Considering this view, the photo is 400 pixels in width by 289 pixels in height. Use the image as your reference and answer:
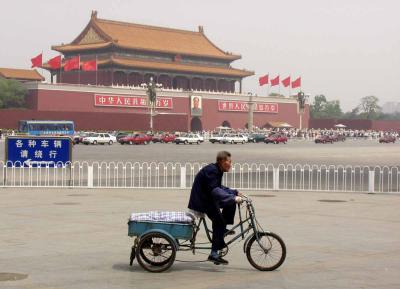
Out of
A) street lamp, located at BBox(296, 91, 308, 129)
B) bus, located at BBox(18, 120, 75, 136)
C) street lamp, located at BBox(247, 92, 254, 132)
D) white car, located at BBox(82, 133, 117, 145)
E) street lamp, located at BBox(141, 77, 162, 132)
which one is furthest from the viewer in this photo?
street lamp, located at BBox(296, 91, 308, 129)

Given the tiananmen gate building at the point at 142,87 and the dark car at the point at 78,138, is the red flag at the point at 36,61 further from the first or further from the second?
→ the dark car at the point at 78,138

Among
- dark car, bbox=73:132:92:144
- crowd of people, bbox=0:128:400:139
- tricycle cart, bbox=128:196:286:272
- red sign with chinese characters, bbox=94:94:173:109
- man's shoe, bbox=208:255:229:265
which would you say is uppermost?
red sign with chinese characters, bbox=94:94:173:109

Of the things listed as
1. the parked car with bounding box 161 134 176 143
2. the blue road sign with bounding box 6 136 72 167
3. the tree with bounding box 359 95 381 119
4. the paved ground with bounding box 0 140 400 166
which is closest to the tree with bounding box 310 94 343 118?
the tree with bounding box 359 95 381 119

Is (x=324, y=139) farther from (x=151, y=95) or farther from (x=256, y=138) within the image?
(x=151, y=95)

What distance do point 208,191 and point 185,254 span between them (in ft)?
4.22

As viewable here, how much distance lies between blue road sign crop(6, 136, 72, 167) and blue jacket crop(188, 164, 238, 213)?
1282 cm

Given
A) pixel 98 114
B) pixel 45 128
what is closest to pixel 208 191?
pixel 45 128

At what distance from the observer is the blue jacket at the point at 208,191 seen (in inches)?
329

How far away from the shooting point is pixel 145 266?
27.0 ft

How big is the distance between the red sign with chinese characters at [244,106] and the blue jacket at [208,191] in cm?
8453

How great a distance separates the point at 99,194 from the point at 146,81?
72.5 meters

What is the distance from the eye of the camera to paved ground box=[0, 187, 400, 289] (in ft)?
25.3

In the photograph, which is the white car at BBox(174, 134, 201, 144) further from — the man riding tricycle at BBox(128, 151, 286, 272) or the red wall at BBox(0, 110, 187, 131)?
the man riding tricycle at BBox(128, 151, 286, 272)

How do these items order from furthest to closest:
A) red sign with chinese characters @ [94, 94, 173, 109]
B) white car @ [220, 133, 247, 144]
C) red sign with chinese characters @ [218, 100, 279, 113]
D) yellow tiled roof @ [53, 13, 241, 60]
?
red sign with chinese characters @ [218, 100, 279, 113] → yellow tiled roof @ [53, 13, 241, 60] → red sign with chinese characters @ [94, 94, 173, 109] → white car @ [220, 133, 247, 144]
